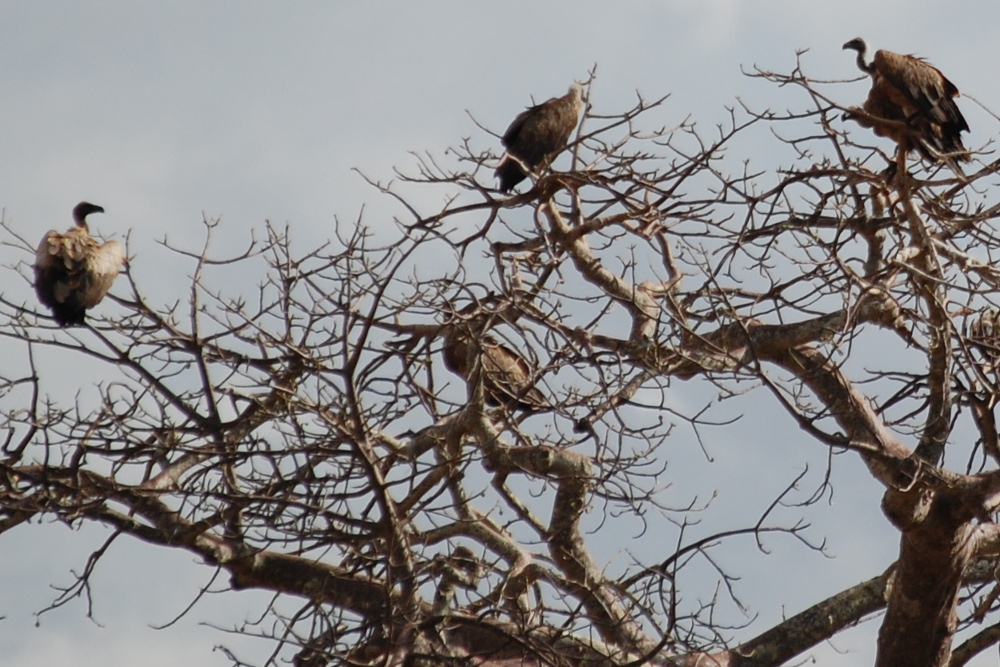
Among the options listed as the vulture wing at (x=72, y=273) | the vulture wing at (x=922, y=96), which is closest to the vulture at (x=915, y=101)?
the vulture wing at (x=922, y=96)

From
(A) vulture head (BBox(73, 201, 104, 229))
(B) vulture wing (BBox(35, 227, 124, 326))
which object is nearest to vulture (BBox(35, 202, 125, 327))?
(B) vulture wing (BBox(35, 227, 124, 326))

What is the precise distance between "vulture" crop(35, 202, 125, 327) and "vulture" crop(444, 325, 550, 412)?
2.10 metres

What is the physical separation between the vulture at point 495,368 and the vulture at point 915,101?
2220mm

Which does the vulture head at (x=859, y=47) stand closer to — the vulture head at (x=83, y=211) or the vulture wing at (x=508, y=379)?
Answer: the vulture wing at (x=508, y=379)

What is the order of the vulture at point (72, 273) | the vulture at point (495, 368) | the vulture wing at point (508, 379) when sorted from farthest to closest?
the vulture at point (72, 273) < the vulture wing at point (508, 379) < the vulture at point (495, 368)

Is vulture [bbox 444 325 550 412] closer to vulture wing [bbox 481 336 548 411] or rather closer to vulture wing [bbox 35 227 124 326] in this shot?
vulture wing [bbox 481 336 548 411]

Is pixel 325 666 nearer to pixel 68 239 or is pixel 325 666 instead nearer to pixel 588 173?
pixel 588 173

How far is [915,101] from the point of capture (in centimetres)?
686

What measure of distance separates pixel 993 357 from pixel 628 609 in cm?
195

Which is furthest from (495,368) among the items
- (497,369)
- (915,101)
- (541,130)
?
(915,101)

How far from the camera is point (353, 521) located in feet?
17.2

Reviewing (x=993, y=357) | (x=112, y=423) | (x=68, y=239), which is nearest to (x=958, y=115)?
(x=993, y=357)

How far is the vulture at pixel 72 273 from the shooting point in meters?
7.31

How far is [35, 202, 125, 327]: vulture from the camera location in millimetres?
7312
